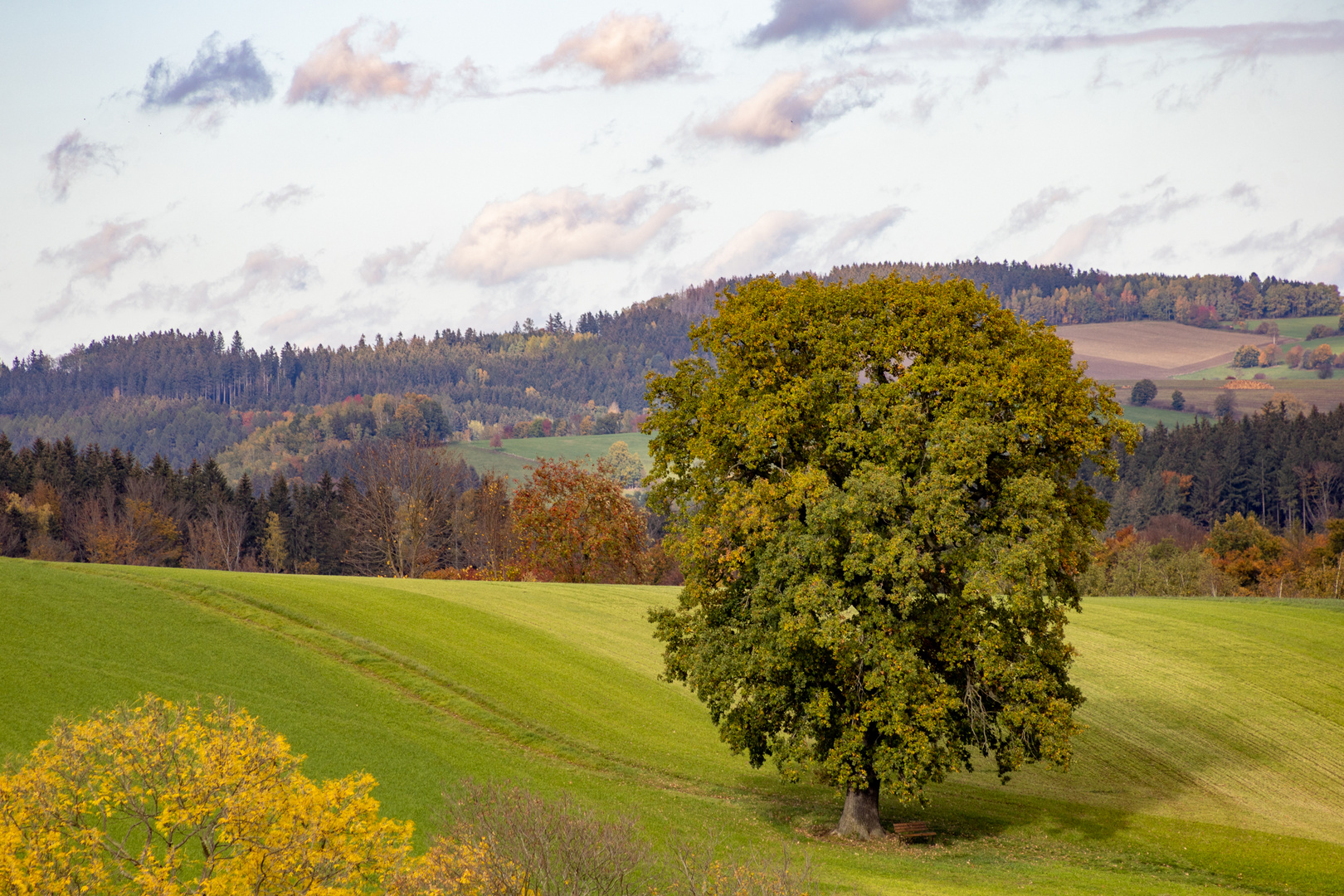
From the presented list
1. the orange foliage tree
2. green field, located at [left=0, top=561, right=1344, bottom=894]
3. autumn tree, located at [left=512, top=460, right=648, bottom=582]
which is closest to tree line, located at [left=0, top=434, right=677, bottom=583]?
autumn tree, located at [left=512, top=460, right=648, bottom=582]

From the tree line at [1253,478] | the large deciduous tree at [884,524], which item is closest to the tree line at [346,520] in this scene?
the large deciduous tree at [884,524]

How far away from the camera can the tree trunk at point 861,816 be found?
27969mm

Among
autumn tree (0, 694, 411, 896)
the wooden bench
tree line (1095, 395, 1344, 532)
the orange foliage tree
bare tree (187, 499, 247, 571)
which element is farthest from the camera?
tree line (1095, 395, 1344, 532)

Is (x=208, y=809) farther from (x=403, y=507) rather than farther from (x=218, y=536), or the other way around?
(x=218, y=536)

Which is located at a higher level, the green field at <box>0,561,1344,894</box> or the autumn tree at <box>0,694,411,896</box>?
the autumn tree at <box>0,694,411,896</box>

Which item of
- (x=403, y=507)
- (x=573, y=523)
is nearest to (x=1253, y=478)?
(x=573, y=523)

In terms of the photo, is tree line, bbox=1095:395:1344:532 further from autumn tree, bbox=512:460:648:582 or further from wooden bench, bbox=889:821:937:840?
wooden bench, bbox=889:821:937:840

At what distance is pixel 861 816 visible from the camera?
2814cm

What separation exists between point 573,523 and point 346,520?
56.4m

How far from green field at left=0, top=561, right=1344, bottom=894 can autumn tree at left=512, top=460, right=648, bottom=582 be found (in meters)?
24.2

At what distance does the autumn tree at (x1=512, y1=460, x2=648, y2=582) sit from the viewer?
246ft

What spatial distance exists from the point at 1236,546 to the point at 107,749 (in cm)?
13333

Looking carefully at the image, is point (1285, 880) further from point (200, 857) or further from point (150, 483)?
point (150, 483)

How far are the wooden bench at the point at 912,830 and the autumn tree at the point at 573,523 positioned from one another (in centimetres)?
4669
